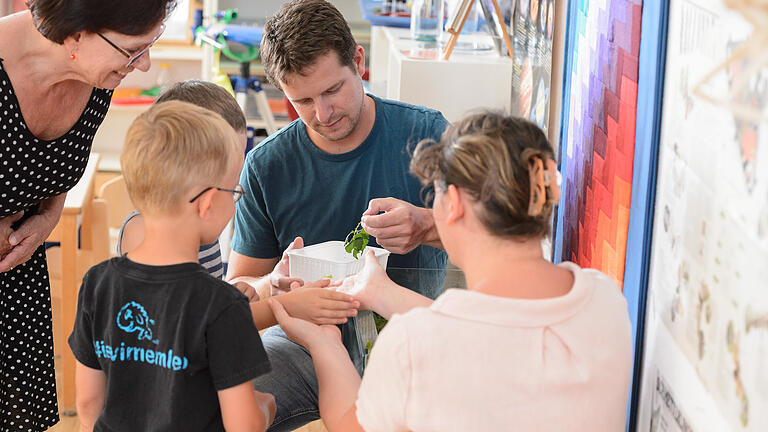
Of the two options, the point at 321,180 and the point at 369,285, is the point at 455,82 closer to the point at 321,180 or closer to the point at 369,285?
the point at 321,180

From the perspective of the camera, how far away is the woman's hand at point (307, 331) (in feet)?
3.97

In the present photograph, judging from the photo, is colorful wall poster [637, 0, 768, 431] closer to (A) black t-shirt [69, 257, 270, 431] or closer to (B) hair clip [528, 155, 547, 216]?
(B) hair clip [528, 155, 547, 216]

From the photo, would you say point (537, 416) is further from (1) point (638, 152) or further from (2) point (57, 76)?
(2) point (57, 76)

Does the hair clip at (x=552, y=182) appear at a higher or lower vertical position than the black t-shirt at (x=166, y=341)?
higher

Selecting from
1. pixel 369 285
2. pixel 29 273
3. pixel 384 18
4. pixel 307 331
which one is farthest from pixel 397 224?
pixel 384 18

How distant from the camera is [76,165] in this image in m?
1.60

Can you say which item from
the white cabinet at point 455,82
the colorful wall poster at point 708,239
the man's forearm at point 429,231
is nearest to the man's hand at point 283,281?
the man's forearm at point 429,231

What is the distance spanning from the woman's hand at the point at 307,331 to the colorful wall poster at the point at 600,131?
1.53 feet

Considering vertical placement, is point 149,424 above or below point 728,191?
below

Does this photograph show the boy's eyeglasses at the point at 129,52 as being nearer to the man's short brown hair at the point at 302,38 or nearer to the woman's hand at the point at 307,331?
the man's short brown hair at the point at 302,38

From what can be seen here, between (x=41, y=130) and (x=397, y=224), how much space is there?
0.75m

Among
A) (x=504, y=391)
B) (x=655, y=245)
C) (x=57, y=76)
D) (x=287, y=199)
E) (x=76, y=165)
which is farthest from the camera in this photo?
(x=287, y=199)

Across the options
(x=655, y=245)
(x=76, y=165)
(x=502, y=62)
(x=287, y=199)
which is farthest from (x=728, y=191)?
(x=502, y=62)

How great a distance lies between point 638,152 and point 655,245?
14 centimetres
